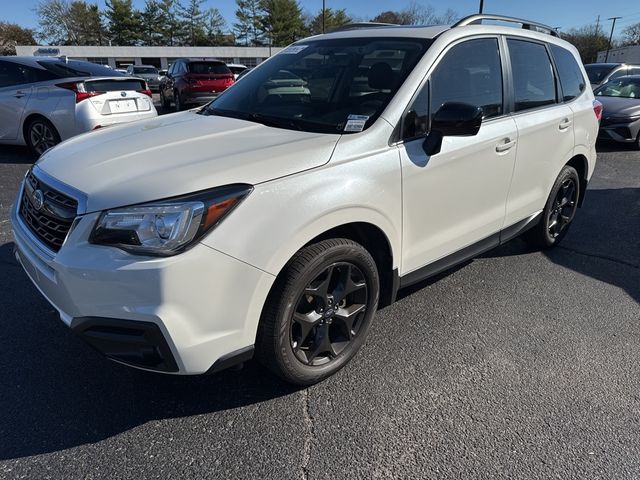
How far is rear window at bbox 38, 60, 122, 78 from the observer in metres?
7.26

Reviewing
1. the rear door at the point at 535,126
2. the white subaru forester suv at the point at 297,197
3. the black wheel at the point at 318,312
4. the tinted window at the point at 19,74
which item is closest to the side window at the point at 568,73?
the rear door at the point at 535,126

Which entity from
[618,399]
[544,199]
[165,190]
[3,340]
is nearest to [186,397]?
[165,190]

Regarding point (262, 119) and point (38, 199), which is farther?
point (262, 119)

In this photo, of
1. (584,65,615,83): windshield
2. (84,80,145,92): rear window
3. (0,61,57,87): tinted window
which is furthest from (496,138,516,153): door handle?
(584,65,615,83): windshield

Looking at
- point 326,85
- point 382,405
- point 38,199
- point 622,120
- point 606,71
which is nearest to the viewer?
point 38,199

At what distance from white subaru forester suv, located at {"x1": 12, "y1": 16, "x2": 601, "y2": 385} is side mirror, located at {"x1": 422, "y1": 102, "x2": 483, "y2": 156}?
0.01 meters

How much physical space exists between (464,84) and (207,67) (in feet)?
42.4

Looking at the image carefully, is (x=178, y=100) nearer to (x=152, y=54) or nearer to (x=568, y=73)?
(x=568, y=73)

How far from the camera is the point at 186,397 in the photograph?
8.18 feet

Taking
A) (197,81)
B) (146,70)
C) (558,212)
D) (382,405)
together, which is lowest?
(382,405)

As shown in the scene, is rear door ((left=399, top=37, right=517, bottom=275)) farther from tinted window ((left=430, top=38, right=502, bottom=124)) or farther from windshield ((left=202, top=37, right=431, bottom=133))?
windshield ((left=202, top=37, right=431, bottom=133))

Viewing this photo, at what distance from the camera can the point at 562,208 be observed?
14.6 feet

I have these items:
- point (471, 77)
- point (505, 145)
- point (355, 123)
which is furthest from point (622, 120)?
point (355, 123)

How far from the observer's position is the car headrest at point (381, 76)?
2779 mm
